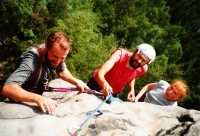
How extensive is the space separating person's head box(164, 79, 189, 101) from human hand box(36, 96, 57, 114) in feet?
7.84

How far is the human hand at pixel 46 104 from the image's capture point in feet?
9.26

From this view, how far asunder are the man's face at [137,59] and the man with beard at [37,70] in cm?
124

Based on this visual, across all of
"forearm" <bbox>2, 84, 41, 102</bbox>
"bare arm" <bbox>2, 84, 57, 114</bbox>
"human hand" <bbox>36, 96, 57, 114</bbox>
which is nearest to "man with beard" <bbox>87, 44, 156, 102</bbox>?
"human hand" <bbox>36, 96, 57, 114</bbox>

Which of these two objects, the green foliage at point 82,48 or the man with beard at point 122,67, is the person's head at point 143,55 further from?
the green foliage at point 82,48

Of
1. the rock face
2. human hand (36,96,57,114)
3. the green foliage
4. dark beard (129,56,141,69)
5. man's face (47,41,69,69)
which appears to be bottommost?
the green foliage

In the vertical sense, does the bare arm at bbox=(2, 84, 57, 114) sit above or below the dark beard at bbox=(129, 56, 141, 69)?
below

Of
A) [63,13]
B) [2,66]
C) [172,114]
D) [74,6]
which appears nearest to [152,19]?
[74,6]

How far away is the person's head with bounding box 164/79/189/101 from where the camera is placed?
4.35m

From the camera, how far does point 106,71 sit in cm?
380

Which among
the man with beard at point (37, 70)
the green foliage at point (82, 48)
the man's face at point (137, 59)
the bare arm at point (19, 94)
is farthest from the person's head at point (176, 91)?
the green foliage at point (82, 48)

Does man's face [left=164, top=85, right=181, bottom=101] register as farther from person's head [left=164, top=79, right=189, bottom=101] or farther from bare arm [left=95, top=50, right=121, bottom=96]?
bare arm [left=95, top=50, right=121, bottom=96]

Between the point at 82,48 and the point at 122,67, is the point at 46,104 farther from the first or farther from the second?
the point at 82,48

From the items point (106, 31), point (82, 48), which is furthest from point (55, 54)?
point (106, 31)

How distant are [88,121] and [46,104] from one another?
558 mm
